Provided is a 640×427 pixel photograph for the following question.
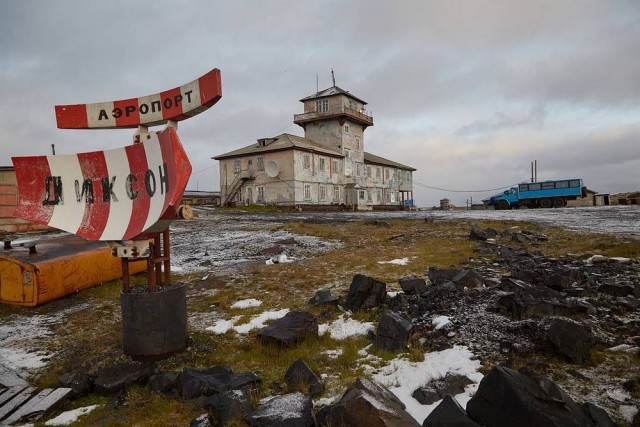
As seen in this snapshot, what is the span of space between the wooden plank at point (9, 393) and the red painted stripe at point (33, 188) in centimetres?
181

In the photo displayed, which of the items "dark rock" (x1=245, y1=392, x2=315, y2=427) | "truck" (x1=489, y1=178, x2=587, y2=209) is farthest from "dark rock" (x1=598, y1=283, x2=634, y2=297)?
"truck" (x1=489, y1=178, x2=587, y2=209)

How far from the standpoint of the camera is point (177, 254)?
10453 millimetres

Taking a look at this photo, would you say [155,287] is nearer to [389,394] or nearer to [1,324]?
[389,394]

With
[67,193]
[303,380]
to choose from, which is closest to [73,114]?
[67,193]

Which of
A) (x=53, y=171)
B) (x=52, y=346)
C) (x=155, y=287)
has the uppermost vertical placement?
(x=53, y=171)

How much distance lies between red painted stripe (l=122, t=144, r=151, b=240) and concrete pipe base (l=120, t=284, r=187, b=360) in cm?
84

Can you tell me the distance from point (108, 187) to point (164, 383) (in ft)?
7.30

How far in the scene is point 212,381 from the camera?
3.18m

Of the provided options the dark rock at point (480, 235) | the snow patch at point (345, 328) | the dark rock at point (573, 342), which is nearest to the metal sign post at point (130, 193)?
the snow patch at point (345, 328)

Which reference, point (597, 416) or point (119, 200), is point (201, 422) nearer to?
point (119, 200)

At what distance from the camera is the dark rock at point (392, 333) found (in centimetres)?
384

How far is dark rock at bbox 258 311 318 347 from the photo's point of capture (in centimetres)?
409

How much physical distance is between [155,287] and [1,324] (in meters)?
3.26

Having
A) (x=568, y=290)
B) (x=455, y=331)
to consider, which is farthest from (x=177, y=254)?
(x=568, y=290)
